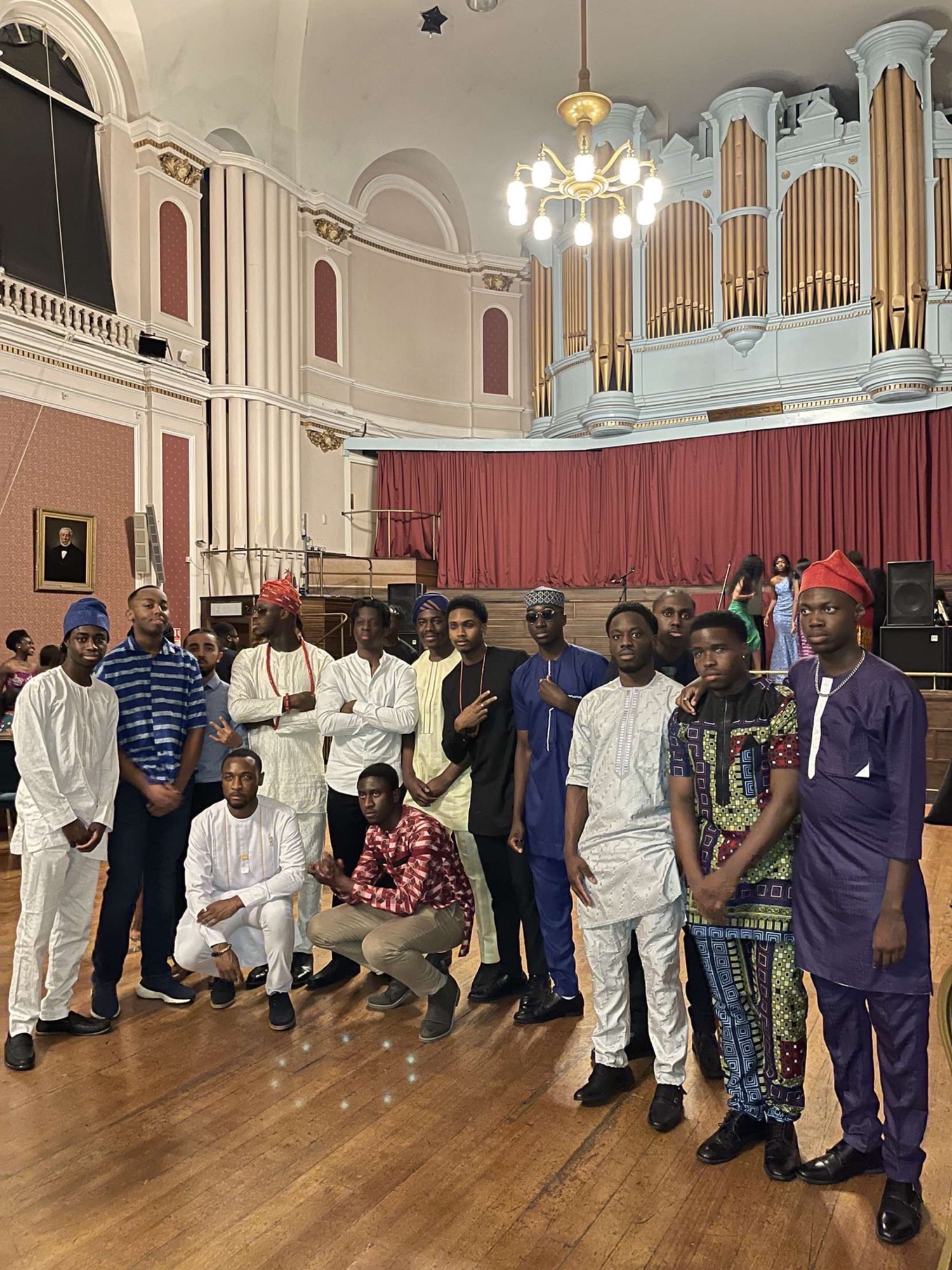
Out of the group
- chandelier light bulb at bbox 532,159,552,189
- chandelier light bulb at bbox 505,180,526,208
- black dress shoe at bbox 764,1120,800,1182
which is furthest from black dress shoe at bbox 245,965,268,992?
chandelier light bulb at bbox 505,180,526,208

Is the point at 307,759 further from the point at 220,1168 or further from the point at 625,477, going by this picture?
the point at 625,477

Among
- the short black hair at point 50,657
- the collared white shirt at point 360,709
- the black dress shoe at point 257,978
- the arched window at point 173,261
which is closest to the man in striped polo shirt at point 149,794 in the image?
the black dress shoe at point 257,978

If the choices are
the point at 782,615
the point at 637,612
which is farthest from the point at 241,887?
the point at 782,615

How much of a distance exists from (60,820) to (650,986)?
6.29 ft

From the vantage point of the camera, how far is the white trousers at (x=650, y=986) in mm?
2631

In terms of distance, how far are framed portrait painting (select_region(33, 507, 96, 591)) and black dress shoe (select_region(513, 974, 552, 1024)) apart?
726 centimetres

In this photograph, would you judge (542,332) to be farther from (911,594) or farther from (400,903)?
(400,903)

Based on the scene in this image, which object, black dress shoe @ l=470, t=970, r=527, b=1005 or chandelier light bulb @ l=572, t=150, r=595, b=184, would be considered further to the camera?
Answer: chandelier light bulb @ l=572, t=150, r=595, b=184

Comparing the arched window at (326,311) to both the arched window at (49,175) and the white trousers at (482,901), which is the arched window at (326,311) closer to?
the arched window at (49,175)

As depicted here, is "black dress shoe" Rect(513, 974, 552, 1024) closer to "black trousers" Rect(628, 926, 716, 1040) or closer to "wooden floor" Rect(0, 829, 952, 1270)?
"wooden floor" Rect(0, 829, 952, 1270)

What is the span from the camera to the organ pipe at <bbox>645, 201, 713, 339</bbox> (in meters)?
12.1

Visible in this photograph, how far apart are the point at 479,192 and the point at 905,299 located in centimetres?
640

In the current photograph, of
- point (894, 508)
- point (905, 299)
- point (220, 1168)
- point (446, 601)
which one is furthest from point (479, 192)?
point (220, 1168)

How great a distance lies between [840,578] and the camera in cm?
226
